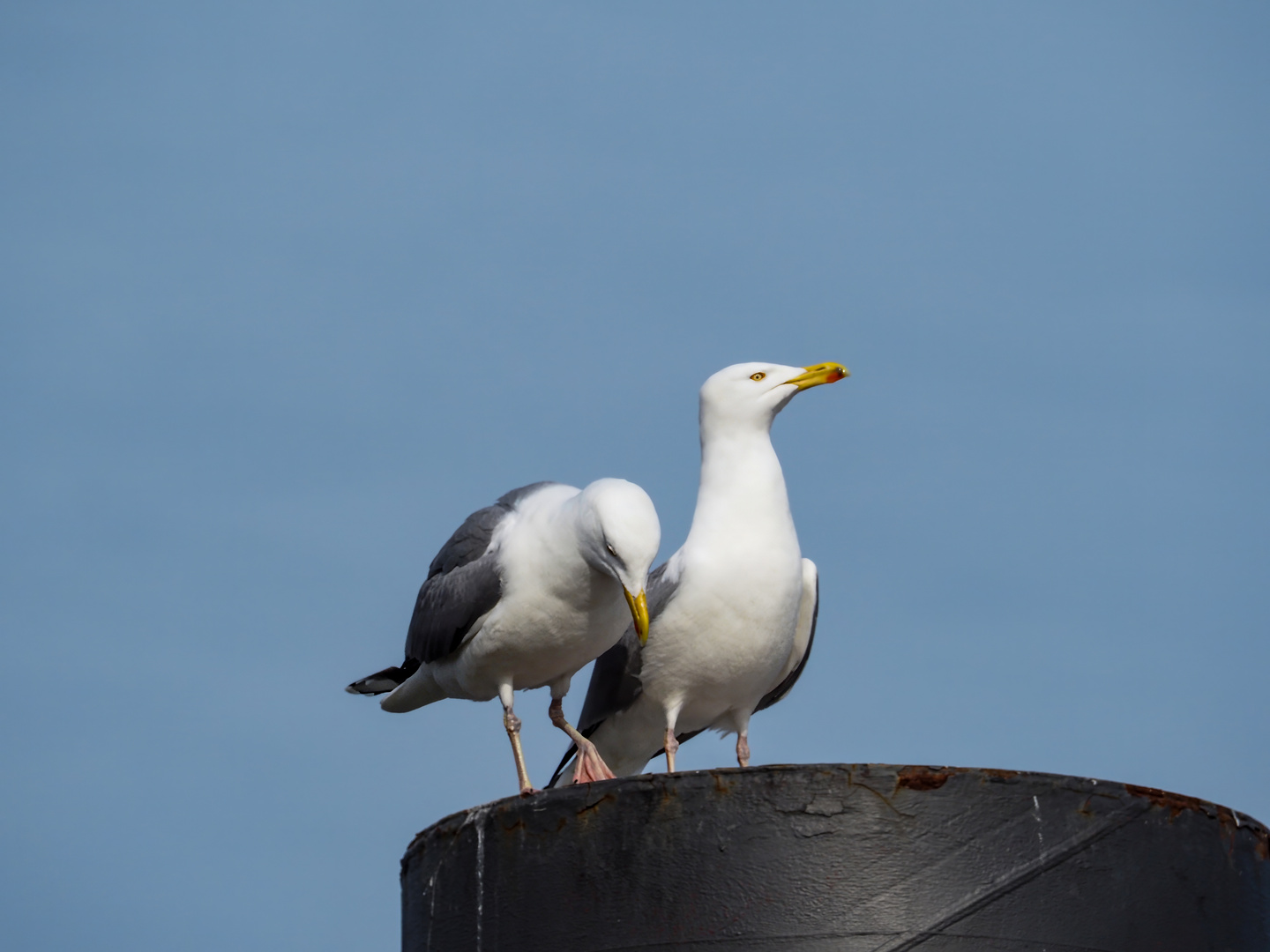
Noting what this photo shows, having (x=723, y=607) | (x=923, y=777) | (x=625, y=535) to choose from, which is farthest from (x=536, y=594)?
(x=923, y=777)

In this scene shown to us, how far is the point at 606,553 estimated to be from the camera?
861 centimetres

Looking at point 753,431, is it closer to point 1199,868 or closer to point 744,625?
point 744,625

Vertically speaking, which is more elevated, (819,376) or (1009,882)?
(819,376)

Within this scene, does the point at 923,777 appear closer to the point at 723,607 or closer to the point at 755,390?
the point at 723,607

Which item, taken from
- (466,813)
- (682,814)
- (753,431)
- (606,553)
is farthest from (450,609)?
(682,814)

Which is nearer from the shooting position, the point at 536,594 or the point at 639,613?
the point at 639,613

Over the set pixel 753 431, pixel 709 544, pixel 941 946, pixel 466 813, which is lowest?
pixel 941 946

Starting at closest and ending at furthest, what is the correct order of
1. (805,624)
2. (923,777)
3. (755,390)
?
(923,777) < (755,390) < (805,624)

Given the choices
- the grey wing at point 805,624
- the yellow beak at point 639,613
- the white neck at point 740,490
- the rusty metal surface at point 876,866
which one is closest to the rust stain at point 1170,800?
the rusty metal surface at point 876,866

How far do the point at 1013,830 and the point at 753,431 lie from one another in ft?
18.6

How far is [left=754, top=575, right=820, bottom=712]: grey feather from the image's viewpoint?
1140 centimetres

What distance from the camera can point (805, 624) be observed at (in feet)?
37.3

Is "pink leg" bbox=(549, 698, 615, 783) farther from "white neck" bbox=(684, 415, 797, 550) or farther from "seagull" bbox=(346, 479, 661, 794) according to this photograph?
"white neck" bbox=(684, 415, 797, 550)

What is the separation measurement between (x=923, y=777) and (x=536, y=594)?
13.1 feet
